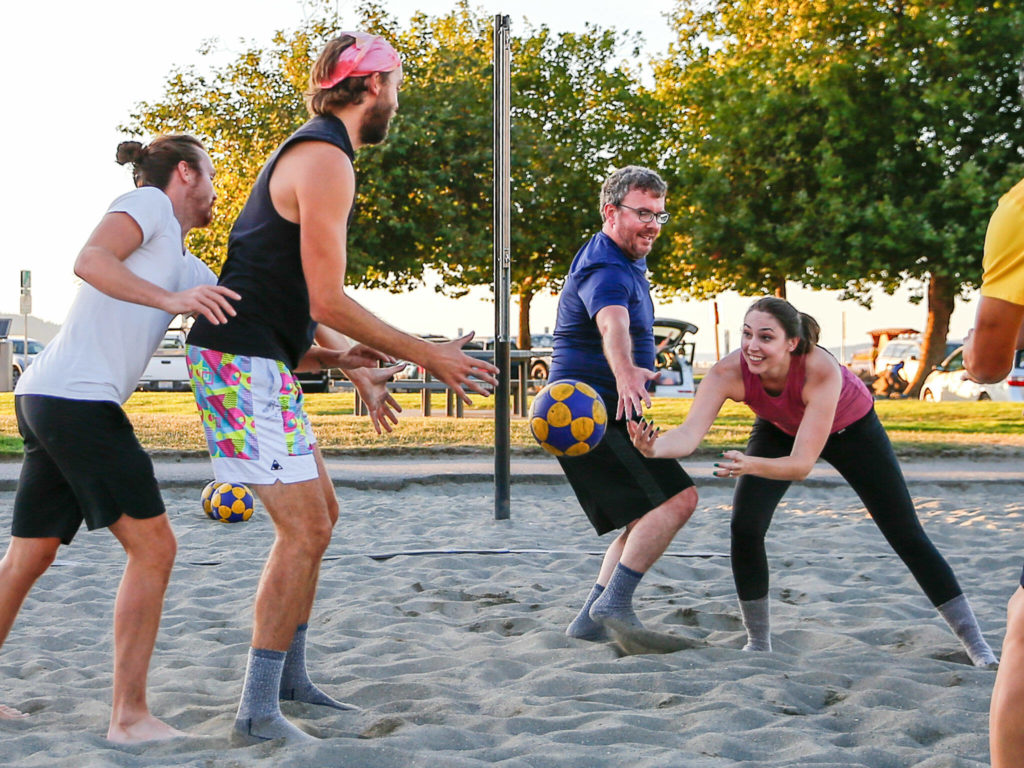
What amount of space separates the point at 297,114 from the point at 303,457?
2569cm

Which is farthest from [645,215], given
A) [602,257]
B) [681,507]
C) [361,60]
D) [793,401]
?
[361,60]

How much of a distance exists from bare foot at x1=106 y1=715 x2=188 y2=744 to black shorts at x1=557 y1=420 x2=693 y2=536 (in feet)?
5.94

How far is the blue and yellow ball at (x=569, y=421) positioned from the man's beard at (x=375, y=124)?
1397 millimetres

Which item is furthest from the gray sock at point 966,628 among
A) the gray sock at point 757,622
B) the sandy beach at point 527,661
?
the gray sock at point 757,622

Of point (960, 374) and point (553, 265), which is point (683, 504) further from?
point (553, 265)

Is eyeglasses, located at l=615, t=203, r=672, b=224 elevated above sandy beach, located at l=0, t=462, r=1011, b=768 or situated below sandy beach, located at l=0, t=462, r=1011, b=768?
above

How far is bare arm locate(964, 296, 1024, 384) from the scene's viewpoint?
7.68 feet

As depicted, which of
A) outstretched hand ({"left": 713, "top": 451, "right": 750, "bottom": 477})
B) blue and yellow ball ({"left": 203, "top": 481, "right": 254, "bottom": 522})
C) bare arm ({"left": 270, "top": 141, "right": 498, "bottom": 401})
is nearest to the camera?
bare arm ({"left": 270, "top": 141, "right": 498, "bottom": 401})

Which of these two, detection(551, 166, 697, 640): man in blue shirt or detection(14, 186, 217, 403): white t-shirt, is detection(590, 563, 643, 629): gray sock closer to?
detection(551, 166, 697, 640): man in blue shirt

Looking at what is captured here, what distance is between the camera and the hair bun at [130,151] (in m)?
3.59

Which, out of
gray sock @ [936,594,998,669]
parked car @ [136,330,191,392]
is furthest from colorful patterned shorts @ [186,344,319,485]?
parked car @ [136,330,191,392]

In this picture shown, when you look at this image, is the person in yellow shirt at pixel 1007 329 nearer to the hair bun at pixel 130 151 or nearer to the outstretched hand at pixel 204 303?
the outstretched hand at pixel 204 303

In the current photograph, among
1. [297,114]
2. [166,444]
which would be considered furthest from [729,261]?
[166,444]

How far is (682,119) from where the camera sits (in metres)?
33.8
